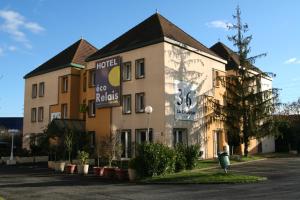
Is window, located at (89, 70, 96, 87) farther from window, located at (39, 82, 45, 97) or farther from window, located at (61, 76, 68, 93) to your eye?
window, located at (39, 82, 45, 97)

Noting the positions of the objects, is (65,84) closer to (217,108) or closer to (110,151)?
(217,108)

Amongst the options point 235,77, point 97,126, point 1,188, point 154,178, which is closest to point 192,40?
point 235,77

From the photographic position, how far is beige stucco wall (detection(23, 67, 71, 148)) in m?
42.2

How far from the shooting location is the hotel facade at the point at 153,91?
1217 inches

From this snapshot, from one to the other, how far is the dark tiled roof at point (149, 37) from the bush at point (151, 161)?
11.3m

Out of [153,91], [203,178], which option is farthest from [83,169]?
[203,178]

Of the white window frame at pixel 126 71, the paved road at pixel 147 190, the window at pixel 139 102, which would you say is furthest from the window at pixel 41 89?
the paved road at pixel 147 190

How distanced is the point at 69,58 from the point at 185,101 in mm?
15482

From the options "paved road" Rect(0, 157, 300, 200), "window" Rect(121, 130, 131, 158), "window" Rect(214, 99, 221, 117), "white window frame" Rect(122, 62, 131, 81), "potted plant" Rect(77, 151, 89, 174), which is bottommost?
"paved road" Rect(0, 157, 300, 200)

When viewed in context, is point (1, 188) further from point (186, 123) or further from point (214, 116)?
point (214, 116)

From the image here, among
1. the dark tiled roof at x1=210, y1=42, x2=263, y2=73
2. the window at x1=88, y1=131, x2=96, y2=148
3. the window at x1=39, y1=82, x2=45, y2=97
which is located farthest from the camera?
the window at x1=39, y1=82, x2=45, y2=97

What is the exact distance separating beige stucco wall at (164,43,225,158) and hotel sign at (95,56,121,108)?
15.6ft

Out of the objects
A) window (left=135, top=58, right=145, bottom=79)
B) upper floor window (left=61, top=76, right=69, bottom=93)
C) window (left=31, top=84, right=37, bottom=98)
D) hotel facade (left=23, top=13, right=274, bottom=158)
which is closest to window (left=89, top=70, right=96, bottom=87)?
hotel facade (left=23, top=13, right=274, bottom=158)

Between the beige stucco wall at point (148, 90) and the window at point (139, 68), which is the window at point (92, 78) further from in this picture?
the window at point (139, 68)
